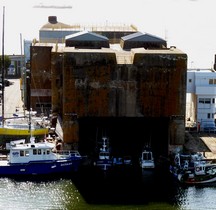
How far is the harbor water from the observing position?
23.0m

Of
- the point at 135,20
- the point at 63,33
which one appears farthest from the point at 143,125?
the point at 135,20

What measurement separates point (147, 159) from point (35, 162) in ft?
16.6

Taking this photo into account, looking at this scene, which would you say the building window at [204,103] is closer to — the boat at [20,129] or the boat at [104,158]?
the boat at [104,158]

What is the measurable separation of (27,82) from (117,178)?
12.0 metres

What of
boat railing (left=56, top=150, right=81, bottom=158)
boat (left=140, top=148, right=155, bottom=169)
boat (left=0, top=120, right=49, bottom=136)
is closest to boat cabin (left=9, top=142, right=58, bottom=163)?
boat railing (left=56, top=150, right=81, bottom=158)

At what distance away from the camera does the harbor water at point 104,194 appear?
906 inches

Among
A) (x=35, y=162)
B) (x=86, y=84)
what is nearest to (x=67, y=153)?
(x=35, y=162)

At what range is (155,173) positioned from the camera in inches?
1044

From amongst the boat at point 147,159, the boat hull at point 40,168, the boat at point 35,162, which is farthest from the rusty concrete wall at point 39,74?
the boat at point 147,159

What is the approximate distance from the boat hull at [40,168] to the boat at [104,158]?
4.02 feet

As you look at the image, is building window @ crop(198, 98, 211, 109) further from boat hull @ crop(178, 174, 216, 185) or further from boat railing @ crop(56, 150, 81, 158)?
boat railing @ crop(56, 150, 81, 158)

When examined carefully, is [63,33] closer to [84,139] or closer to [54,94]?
[54,94]

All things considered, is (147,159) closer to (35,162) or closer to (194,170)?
(194,170)

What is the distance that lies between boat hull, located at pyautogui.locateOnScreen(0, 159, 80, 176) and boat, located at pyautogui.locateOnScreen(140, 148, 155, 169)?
3.00m
